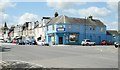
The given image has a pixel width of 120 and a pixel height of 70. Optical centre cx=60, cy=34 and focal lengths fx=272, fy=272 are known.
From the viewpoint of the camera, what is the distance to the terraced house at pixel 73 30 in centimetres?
7231

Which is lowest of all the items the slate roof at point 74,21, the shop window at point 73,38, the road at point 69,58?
the road at point 69,58

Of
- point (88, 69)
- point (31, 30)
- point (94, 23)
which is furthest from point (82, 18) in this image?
point (88, 69)

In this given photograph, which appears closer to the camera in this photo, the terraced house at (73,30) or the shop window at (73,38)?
the terraced house at (73,30)

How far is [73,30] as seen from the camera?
74750mm

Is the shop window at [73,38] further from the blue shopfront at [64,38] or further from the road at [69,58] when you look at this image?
the road at [69,58]

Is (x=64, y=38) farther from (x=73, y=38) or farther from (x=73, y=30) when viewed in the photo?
(x=73, y=30)

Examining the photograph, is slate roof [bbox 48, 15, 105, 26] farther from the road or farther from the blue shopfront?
the road

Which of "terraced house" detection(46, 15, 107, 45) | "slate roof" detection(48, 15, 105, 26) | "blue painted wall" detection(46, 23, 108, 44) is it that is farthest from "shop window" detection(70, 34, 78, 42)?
"slate roof" detection(48, 15, 105, 26)

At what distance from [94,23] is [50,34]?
14143mm

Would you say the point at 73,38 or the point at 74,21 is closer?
the point at 73,38

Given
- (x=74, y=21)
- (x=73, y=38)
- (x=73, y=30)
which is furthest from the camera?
(x=74, y=21)

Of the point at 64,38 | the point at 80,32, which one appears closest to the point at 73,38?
the point at 64,38

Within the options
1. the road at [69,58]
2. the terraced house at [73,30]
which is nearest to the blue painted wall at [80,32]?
the terraced house at [73,30]

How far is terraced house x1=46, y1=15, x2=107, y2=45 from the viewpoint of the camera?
72312mm
